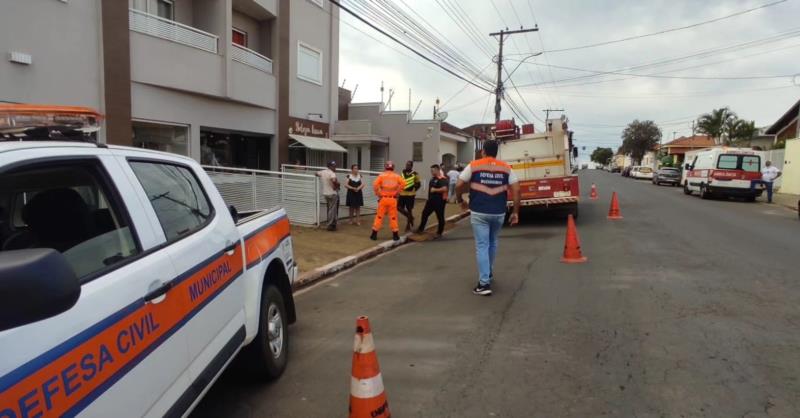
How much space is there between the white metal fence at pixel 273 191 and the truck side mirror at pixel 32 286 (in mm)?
11237

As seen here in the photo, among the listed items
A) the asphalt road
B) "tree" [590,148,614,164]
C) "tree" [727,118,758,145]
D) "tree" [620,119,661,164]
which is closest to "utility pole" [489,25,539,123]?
the asphalt road

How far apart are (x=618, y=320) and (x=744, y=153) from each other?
21.2 m

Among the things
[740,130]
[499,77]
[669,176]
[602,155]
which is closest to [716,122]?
[740,130]

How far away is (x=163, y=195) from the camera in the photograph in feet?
9.93

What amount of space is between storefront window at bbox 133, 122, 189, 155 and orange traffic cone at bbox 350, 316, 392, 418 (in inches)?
421

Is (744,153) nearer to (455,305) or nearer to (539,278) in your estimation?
(539,278)

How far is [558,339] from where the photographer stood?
192 inches

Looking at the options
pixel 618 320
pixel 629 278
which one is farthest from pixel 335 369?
pixel 629 278

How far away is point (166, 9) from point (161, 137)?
123 inches

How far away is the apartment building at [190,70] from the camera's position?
9.45m

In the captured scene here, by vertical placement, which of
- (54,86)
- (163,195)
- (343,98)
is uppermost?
(343,98)

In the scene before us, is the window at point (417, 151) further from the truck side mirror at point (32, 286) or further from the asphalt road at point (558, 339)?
the truck side mirror at point (32, 286)

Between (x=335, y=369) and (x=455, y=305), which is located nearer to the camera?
(x=335, y=369)

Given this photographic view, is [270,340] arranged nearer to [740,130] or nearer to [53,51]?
[53,51]
